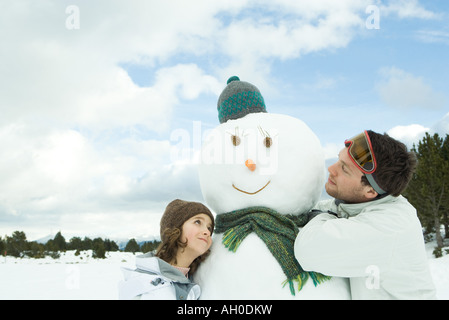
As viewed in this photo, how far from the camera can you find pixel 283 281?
206 cm

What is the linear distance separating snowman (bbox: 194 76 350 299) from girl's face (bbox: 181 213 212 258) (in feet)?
0.26

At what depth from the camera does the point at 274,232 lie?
2170 millimetres

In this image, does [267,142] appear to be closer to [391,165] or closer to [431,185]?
[391,165]

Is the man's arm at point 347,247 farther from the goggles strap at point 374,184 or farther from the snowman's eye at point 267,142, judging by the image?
the snowman's eye at point 267,142

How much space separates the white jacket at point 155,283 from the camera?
6.79 feet

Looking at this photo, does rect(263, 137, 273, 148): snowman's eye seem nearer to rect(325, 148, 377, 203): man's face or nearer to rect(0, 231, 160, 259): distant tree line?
rect(325, 148, 377, 203): man's face

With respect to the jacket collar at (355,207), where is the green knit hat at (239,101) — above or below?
above

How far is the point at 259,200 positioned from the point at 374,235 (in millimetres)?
694

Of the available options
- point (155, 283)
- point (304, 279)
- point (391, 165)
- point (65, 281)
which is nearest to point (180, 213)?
point (155, 283)

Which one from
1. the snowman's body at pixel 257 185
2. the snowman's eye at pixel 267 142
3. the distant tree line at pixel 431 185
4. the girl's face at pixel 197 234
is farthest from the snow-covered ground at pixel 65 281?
the snowman's eye at pixel 267 142

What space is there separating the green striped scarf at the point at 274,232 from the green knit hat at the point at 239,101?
710 mm

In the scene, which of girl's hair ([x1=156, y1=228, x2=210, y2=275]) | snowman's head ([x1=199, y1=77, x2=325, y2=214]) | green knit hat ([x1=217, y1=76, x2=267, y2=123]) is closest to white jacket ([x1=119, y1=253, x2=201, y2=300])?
girl's hair ([x1=156, y1=228, x2=210, y2=275])
